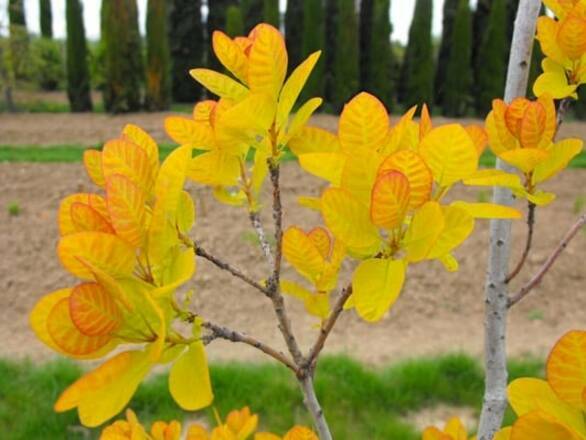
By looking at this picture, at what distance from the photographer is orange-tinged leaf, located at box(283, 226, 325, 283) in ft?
2.30

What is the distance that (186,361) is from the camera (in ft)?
1.89

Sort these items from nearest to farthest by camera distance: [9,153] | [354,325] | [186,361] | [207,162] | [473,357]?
1. [186,361]
2. [207,162]
3. [473,357]
4. [354,325]
5. [9,153]

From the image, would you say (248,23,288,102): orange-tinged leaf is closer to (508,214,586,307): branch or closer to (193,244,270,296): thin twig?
(193,244,270,296): thin twig

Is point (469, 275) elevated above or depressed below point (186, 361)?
below

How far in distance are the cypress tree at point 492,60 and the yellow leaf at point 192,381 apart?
11122 millimetres

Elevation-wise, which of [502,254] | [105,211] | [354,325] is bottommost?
[354,325]

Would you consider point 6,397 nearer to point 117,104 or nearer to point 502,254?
point 502,254

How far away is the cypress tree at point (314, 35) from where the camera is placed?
11.5 metres

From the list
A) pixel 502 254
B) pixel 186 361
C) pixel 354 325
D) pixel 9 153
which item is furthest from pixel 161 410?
pixel 9 153

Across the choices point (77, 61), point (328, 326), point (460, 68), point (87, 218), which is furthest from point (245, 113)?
point (77, 61)

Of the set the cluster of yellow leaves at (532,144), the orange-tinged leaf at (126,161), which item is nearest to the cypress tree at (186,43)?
the cluster of yellow leaves at (532,144)

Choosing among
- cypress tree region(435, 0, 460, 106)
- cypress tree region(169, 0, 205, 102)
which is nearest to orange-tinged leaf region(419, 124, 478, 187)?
cypress tree region(435, 0, 460, 106)

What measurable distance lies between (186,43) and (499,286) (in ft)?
45.7

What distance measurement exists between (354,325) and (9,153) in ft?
16.8
